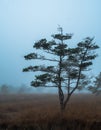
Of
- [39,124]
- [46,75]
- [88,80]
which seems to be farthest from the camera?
[88,80]

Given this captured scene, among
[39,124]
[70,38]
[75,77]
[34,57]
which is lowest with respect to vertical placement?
[39,124]

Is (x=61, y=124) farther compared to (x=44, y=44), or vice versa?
(x=44, y=44)

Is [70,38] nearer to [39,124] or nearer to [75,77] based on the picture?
[75,77]

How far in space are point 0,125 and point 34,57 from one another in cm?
792

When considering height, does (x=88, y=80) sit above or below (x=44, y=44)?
below

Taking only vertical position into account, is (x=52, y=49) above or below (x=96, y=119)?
above

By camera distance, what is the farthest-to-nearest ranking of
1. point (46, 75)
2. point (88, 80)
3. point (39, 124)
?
point (88, 80)
point (46, 75)
point (39, 124)

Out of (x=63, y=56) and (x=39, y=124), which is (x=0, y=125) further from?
(x=63, y=56)

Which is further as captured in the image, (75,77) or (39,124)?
(75,77)

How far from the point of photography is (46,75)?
25.7m

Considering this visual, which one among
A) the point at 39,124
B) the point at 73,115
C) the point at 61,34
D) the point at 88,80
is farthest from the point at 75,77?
the point at 39,124

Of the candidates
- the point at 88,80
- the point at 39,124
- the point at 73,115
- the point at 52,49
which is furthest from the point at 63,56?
the point at 39,124

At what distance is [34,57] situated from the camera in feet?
85.8

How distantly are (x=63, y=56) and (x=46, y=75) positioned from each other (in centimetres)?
226
